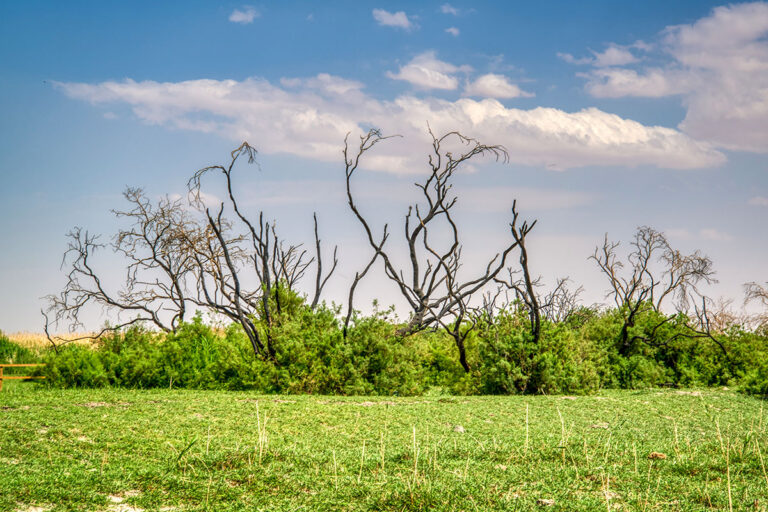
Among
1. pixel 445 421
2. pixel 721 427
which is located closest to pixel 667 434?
pixel 721 427

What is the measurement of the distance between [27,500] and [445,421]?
5335 millimetres

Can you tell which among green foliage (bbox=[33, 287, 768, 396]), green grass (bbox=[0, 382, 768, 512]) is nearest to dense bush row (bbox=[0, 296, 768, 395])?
green foliage (bbox=[33, 287, 768, 396])

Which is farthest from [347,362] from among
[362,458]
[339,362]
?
[362,458]

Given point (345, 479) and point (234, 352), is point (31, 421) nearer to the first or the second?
point (345, 479)

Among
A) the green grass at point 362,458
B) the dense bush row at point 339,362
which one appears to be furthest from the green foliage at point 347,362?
the green grass at point 362,458

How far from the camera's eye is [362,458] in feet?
19.4

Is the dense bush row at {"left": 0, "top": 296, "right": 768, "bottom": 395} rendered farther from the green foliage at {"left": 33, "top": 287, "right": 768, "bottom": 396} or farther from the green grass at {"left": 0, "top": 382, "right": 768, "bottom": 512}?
the green grass at {"left": 0, "top": 382, "right": 768, "bottom": 512}

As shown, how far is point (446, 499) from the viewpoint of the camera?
498 cm

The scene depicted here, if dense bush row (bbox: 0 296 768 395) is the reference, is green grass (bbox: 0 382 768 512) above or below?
below

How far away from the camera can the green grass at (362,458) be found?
5160 millimetres

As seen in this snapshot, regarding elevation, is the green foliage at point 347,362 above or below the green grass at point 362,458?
above

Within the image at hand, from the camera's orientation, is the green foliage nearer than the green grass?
No

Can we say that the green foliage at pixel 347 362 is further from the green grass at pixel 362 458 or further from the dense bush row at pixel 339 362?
the green grass at pixel 362 458

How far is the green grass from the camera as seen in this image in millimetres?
5160
